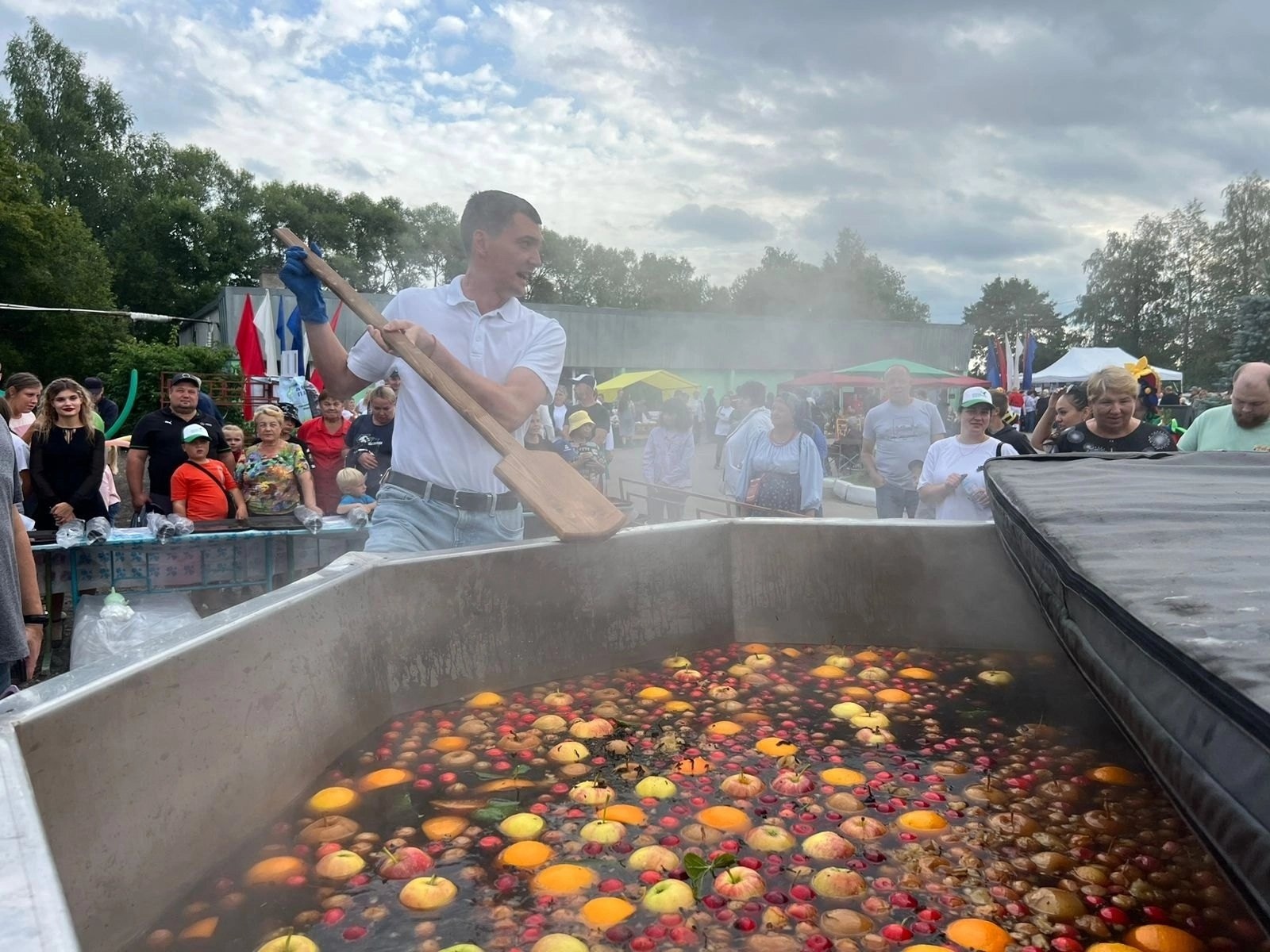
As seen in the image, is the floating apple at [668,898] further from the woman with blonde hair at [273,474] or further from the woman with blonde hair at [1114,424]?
the woman with blonde hair at [273,474]

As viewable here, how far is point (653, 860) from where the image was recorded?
199 centimetres

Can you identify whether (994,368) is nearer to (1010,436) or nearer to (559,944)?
(1010,436)


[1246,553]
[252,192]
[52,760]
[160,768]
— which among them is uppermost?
[252,192]

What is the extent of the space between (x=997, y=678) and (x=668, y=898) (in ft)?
6.26

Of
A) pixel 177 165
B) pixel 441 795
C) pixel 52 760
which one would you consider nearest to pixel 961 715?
pixel 441 795

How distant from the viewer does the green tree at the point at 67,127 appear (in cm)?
4209

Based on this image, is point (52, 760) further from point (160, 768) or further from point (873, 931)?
point (873, 931)

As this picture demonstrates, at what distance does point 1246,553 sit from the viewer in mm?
2055

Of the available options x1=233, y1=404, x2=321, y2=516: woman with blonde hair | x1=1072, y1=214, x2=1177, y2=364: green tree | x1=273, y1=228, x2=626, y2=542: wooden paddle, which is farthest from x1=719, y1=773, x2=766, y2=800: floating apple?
x1=1072, y1=214, x2=1177, y2=364: green tree

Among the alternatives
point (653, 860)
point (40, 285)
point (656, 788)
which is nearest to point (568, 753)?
point (656, 788)

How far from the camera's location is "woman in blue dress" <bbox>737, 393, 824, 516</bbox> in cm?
721

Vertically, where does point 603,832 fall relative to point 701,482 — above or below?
above

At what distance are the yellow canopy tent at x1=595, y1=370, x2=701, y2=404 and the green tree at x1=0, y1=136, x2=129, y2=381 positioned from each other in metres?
17.9

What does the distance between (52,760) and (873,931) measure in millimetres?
1602
